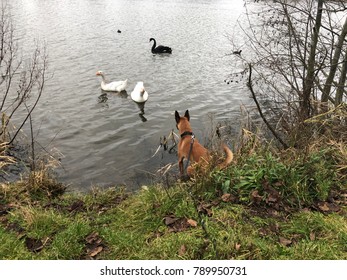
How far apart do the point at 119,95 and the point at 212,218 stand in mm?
9312

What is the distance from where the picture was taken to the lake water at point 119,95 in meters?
7.80

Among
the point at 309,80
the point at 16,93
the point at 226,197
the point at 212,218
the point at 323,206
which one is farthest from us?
the point at 16,93

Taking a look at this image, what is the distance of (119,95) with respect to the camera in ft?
40.1

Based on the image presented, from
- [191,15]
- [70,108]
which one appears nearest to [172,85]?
[70,108]

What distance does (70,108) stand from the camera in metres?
10.5

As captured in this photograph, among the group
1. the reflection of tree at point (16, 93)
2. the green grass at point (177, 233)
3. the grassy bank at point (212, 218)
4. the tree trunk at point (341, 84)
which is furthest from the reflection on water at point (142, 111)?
the green grass at point (177, 233)

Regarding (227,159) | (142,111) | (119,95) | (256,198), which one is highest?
(227,159)

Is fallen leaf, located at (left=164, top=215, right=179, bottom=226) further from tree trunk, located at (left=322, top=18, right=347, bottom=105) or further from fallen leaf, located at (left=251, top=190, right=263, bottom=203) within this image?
tree trunk, located at (left=322, top=18, right=347, bottom=105)

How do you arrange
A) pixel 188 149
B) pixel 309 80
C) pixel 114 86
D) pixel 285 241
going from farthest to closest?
pixel 114 86, pixel 309 80, pixel 188 149, pixel 285 241

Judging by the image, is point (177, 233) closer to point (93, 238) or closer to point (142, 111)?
point (93, 238)

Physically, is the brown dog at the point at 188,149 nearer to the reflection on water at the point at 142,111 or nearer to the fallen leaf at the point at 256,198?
the fallen leaf at the point at 256,198

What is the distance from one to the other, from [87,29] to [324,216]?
21.8 meters

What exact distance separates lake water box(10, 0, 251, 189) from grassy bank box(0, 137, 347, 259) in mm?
2353

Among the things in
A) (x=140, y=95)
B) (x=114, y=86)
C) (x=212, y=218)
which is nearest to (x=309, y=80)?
(x=212, y=218)
